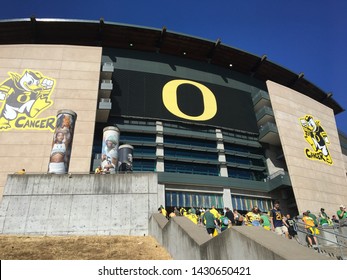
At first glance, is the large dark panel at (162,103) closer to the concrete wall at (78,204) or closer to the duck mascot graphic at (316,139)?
the duck mascot graphic at (316,139)

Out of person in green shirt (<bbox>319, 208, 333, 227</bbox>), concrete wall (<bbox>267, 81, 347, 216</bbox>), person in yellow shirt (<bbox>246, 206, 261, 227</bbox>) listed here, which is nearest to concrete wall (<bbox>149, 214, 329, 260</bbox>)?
person in yellow shirt (<bbox>246, 206, 261, 227</bbox>)

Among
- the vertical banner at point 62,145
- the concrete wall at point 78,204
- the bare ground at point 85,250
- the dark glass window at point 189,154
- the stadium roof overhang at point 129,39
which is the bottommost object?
the bare ground at point 85,250

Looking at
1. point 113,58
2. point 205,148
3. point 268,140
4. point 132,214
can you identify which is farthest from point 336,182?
point 113,58

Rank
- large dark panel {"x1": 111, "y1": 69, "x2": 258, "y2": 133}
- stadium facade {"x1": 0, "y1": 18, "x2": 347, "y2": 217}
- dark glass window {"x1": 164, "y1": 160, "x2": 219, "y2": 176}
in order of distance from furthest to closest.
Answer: large dark panel {"x1": 111, "y1": 69, "x2": 258, "y2": 133}
dark glass window {"x1": 164, "y1": 160, "x2": 219, "y2": 176}
stadium facade {"x1": 0, "y1": 18, "x2": 347, "y2": 217}

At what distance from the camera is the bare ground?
430 inches

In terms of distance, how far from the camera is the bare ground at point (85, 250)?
1091cm

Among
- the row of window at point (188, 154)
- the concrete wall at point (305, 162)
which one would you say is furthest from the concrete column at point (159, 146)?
the concrete wall at point (305, 162)

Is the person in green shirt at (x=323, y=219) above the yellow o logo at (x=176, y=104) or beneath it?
beneath

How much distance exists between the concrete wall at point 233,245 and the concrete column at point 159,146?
74.8ft

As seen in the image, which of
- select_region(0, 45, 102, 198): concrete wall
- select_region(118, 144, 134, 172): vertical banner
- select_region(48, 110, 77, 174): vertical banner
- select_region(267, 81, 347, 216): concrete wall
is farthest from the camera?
select_region(267, 81, 347, 216): concrete wall

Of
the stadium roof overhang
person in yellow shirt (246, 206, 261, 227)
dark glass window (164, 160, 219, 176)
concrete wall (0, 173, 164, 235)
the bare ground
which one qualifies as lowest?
the bare ground

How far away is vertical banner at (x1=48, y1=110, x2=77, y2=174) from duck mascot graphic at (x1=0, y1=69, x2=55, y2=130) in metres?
10.2

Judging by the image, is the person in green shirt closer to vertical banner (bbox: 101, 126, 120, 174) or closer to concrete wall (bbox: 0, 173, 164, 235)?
concrete wall (bbox: 0, 173, 164, 235)

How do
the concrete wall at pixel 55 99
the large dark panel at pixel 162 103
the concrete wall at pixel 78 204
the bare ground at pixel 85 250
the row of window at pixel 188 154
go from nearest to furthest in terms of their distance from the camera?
the bare ground at pixel 85 250 < the concrete wall at pixel 78 204 < the concrete wall at pixel 55 99 < the row of window at pixel 188 154 < the large dark panel at pixel 162 103
